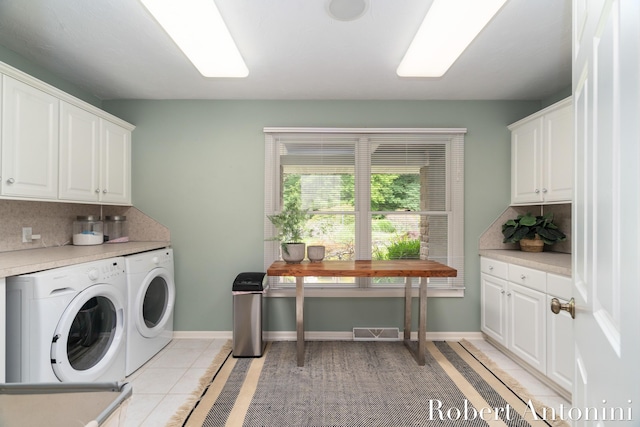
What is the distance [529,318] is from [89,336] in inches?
125

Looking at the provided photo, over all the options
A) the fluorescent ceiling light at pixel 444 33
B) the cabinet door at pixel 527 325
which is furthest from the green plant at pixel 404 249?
the fluorescent ceiling light at pixel 444 33

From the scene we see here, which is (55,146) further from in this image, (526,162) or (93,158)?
(526,162)

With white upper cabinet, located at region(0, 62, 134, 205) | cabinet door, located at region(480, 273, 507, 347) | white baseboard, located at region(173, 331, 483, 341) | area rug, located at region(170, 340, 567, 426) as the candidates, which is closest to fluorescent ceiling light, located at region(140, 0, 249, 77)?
white upper cabinet, located at region(0, 62, 134, 205)

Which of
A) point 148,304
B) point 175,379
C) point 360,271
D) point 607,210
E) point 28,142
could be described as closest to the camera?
point 607,210

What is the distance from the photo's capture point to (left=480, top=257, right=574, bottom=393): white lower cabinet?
223cm

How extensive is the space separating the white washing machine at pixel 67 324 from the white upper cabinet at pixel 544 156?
339 cm

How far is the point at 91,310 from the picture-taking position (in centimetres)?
222

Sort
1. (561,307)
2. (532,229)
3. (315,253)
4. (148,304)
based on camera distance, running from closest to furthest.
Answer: (561,307), (148,304), (315,253), (532,229)

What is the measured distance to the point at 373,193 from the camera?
3465 mm

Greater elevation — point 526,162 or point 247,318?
point 526,162

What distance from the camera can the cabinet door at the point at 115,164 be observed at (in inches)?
117

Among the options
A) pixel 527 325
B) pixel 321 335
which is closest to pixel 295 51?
pixel 321 335

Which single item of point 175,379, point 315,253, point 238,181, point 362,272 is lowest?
point 175,379

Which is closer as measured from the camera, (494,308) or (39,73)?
(39,73)
